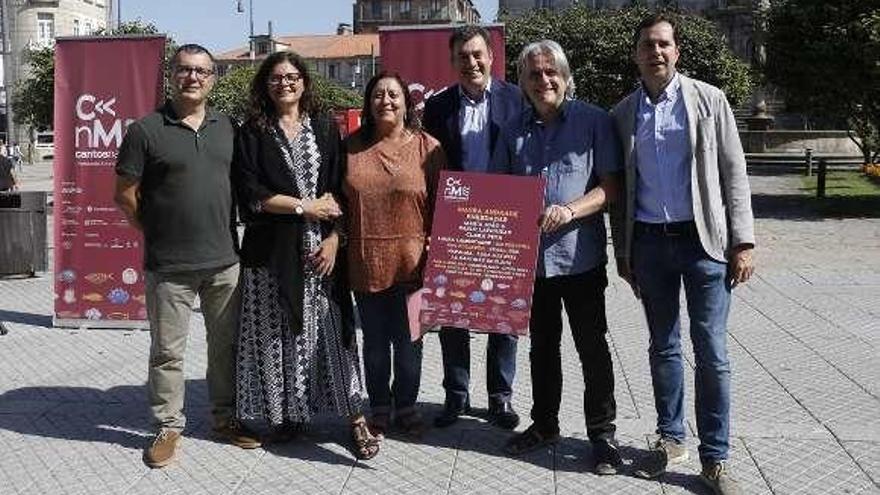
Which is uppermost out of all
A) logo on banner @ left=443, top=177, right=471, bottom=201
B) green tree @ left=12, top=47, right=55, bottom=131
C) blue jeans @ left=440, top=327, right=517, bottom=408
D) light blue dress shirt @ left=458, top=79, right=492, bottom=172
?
green tree @ left=12, top=47, right=55, bottom=131

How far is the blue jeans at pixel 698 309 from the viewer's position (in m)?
4.12

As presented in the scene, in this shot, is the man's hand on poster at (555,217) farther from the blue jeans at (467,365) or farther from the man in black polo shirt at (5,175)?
the man in black polo shirt at (5,175)

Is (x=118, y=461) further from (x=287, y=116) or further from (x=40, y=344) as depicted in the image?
(x=40, y=344)

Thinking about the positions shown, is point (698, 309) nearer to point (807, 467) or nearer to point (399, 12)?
point (807, 467)

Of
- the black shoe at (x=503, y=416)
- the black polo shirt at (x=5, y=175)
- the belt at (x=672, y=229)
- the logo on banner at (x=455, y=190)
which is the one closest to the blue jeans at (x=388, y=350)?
the black shoe at (x=503, y=416)

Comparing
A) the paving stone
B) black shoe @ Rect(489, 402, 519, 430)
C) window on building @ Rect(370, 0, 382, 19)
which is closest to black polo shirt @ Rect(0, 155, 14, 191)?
black shoe @ Rect(489, 402, 519, 430)

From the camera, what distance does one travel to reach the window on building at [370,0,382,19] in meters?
122

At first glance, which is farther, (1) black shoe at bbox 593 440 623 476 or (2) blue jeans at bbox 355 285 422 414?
(2) blue jeans at bbox 355 285 422 414

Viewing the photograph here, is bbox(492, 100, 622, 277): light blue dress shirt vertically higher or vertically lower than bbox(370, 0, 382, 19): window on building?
lower

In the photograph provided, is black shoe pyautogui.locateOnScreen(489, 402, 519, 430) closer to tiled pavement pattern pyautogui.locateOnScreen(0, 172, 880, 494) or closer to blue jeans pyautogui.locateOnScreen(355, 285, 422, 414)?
tiled pavement pattern pyautogui.locateOnScreen(0, 172, 880, 494)

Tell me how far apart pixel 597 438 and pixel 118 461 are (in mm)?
2369

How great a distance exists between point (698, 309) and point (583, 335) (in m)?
0.57

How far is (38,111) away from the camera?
25578 millimetres

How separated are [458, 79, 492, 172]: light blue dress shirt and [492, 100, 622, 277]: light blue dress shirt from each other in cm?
49
